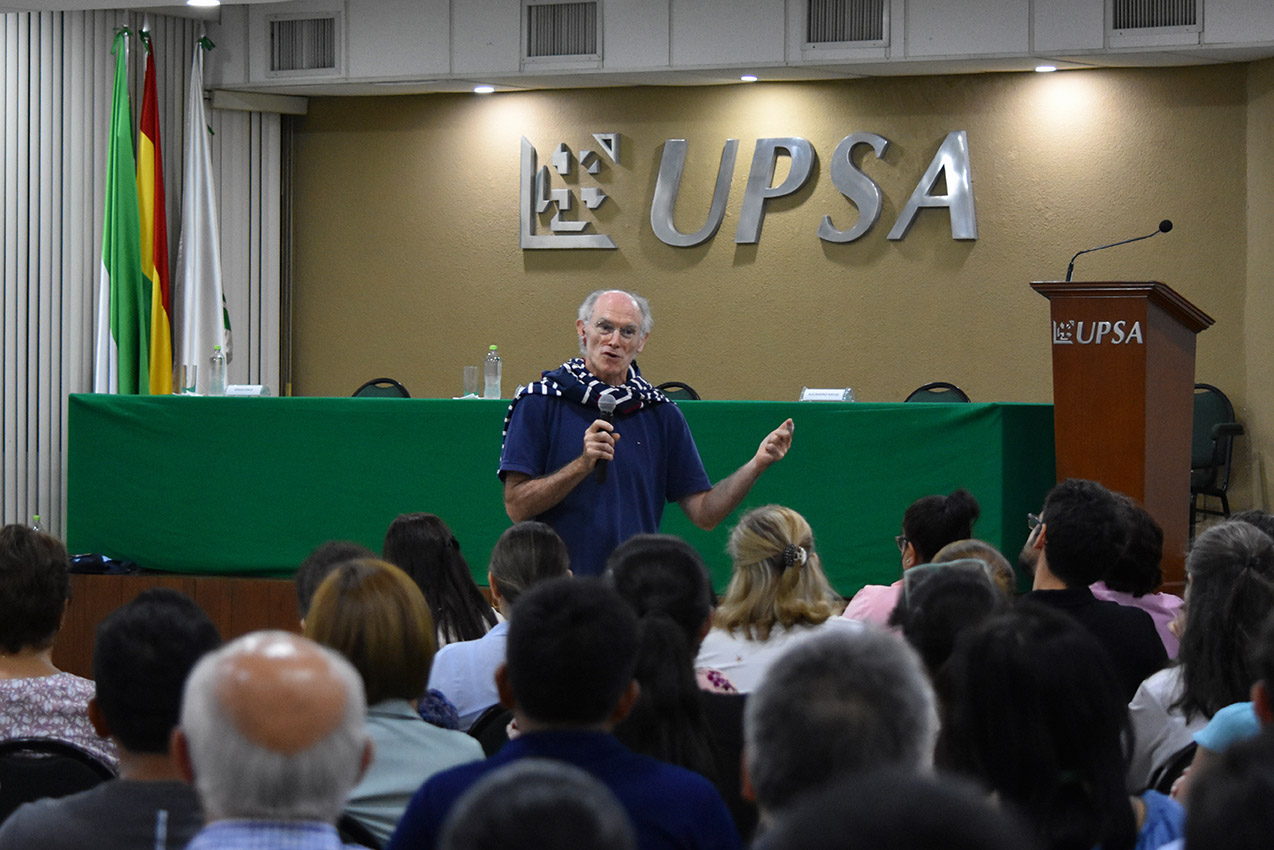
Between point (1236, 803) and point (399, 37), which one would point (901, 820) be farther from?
point (399, 37)

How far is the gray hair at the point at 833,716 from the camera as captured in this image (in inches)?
51.8

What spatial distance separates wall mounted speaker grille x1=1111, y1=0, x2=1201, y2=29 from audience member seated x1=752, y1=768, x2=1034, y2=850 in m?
7.36

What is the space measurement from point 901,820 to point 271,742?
2.39 ft

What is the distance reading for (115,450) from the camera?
6.12m

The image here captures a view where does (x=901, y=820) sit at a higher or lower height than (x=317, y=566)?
higher

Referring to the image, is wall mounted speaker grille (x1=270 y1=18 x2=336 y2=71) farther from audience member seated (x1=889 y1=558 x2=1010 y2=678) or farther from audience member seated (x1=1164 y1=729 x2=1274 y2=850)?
audience member seated (x1=1164 y1=729 x2=1274 y2=850)

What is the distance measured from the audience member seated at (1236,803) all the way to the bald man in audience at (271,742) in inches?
30.0

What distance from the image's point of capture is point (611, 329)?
3760 mm

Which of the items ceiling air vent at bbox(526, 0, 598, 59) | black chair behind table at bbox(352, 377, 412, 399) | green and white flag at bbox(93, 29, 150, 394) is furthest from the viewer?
ceiling air vent at bbox(526, 0, 598, 59)

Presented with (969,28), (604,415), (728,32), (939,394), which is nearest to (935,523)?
(604,415)

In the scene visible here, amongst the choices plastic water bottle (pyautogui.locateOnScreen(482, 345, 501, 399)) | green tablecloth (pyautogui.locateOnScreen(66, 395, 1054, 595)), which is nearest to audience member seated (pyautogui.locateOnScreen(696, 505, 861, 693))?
green tablecloth (pyautogui.locateOnScreen(66, 395, 1054, 595))

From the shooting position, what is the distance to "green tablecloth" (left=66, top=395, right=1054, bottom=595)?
5.10m

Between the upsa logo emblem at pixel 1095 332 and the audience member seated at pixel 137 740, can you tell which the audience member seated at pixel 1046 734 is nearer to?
the audience member seated at pixel 137 740

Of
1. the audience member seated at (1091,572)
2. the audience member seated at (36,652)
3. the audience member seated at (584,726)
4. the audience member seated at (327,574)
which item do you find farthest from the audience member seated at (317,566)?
the audience member seated at (1091,572)
